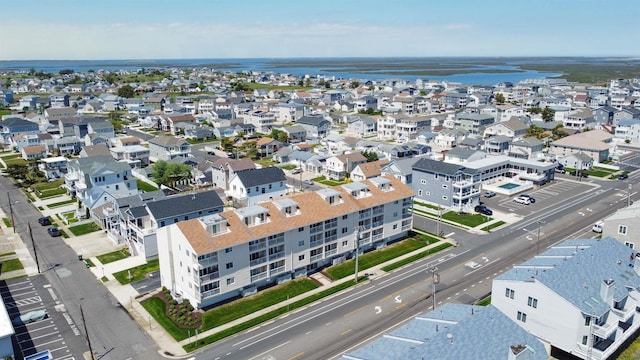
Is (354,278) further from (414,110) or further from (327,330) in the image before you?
(414,110)

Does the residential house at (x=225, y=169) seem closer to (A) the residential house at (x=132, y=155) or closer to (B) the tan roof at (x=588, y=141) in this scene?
(A) the residential house at (x=132, y=155)

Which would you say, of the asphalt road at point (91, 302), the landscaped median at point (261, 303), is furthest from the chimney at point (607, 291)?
the asphalt road at point (91, 302)

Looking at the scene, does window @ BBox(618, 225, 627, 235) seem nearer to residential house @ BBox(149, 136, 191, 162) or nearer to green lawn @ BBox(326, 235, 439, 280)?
green lawn @ BBox(326, 235, 439, 280)

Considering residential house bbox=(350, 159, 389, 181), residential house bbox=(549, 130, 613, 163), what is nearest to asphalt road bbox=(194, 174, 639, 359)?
residential house bbox=(350, 159, 389, 181)

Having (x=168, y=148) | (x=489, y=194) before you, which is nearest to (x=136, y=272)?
(x=168, y=148)

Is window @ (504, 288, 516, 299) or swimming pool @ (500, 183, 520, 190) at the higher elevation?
window @ (504, 288, 516, 299)

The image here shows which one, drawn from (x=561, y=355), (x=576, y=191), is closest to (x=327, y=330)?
(x=561, y=355)

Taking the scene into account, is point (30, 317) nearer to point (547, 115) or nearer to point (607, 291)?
point (607, 291)
